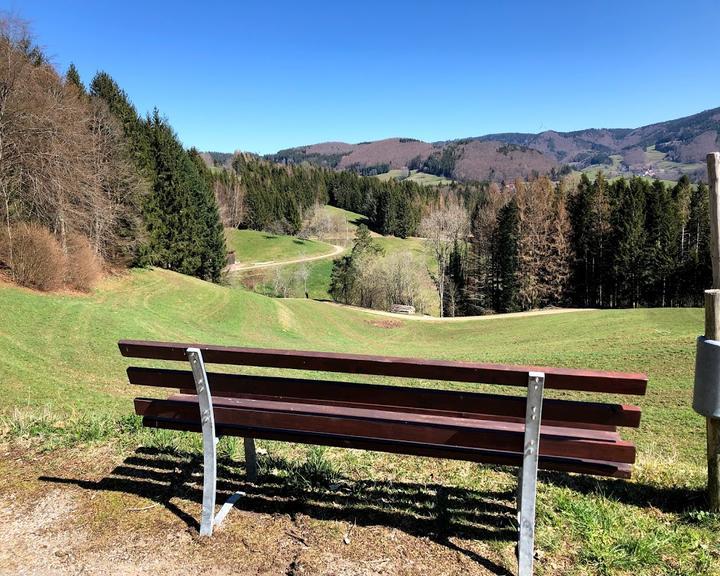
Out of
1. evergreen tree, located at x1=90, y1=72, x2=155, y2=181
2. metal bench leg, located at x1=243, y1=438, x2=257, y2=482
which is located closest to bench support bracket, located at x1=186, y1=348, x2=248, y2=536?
metal bench leg, located at x1=243, y1=438, x2=257, y2=482

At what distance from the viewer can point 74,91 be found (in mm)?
33031

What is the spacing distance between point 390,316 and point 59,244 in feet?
90.0

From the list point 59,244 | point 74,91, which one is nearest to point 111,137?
point 74,91

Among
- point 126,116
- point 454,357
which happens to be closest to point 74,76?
point 126,116

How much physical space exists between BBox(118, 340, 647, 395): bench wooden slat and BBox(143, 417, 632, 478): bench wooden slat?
540 mm

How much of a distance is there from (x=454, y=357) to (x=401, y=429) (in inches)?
943

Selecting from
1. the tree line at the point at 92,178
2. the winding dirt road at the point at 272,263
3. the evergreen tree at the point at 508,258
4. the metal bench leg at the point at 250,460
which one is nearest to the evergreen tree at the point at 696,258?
the evergreen tree at the point at 508,258

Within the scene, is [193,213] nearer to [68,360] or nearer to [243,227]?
[68,360]

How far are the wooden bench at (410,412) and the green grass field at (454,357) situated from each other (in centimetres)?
54

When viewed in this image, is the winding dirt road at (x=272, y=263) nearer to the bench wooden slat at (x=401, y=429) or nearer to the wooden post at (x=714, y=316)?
the bench wooden slat at (x=401, y=429)

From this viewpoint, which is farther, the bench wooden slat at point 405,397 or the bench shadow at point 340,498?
the bench shadow at point 340,498

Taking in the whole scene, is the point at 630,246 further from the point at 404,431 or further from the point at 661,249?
the point at 404,431

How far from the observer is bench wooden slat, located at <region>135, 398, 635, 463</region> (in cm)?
306

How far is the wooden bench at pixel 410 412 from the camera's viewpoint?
291 cm
